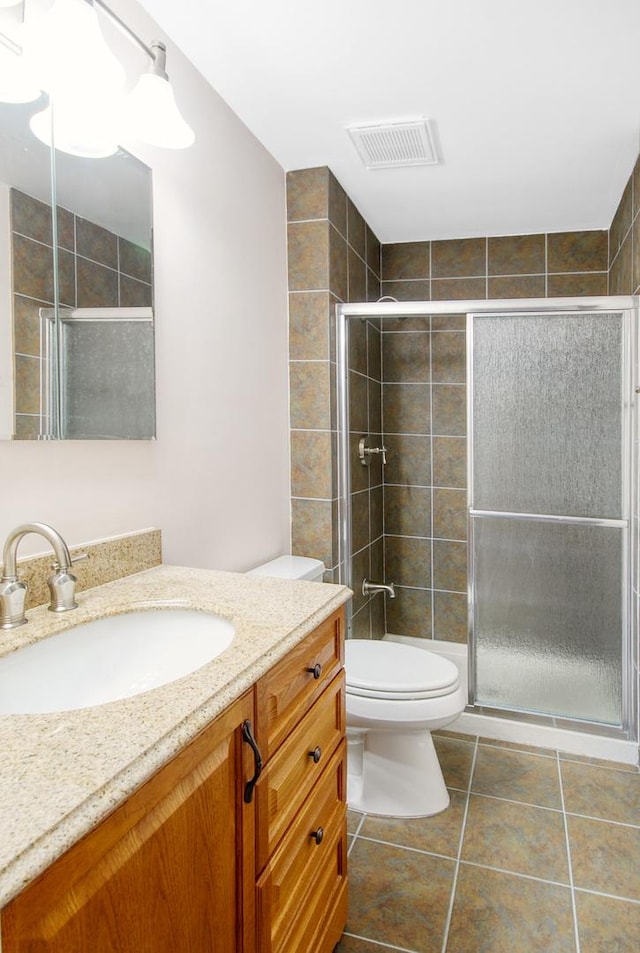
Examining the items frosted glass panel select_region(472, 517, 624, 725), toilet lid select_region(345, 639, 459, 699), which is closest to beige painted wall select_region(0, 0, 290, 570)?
toilet lid select_region(345, 639, 459, 699)

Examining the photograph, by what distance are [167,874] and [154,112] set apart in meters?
1.44

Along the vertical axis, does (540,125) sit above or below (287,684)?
above

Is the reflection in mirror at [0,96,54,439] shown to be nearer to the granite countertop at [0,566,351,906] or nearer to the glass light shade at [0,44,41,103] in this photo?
the glass light shade at [0,44,41,103]

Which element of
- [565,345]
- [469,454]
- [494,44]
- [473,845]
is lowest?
[473,845]

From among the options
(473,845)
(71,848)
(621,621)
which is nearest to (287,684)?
(71,848)

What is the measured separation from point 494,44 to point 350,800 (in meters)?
2.36

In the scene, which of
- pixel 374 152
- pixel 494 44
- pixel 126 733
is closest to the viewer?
pixel 126 733

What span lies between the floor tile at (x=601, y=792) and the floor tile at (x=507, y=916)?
0.44m

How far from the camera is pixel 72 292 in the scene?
125 centimetres

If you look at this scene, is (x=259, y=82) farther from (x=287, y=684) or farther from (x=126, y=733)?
(x=126, y=733)

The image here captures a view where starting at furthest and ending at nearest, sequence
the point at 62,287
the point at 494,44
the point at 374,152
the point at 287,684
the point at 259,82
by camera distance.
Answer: the point at 374,152
the point at 259,82
the point at 494,44
the point at 62,287
the point at 287,684

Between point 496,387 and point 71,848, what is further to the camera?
point 496,387

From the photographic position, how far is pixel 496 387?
7.88 ft

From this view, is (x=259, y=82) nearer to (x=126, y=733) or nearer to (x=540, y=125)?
(x=540, y=125)
